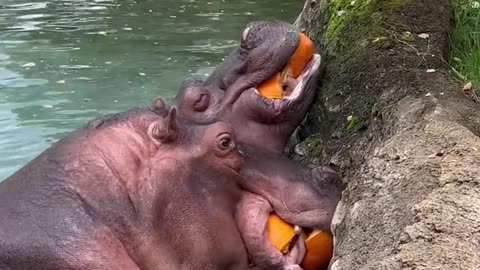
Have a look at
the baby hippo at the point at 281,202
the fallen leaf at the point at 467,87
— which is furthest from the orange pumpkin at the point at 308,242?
the fallen leaf at the point at 467,87

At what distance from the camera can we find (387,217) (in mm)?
2574

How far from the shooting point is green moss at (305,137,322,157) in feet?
12.9

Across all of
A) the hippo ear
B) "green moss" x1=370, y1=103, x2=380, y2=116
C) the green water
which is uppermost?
the hippo ear

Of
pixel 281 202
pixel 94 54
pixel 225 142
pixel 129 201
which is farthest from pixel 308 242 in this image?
pixel 94 54

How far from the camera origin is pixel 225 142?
3.39m

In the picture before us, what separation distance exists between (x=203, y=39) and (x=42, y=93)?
2.47 meters

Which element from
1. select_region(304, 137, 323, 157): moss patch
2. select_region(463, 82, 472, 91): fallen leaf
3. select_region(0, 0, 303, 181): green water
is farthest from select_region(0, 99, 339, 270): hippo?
select_region(0, 0, 303, 181): green water

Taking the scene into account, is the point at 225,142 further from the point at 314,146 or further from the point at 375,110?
the point at 314,146

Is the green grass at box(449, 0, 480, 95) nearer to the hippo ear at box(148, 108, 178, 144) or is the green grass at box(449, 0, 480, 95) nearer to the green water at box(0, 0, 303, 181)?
the hippo ear at box(148, 108, 178, 144)

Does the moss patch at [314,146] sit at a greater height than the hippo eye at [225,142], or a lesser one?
lesser

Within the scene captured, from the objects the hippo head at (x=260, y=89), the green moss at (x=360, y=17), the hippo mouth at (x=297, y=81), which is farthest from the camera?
the green moss at (x=360, y=17)

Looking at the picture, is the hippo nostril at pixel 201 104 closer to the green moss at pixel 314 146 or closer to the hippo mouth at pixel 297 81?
the hippo mouth at pixel 297 81

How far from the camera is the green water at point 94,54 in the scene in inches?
269

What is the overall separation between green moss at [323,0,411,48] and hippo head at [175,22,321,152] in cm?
32
